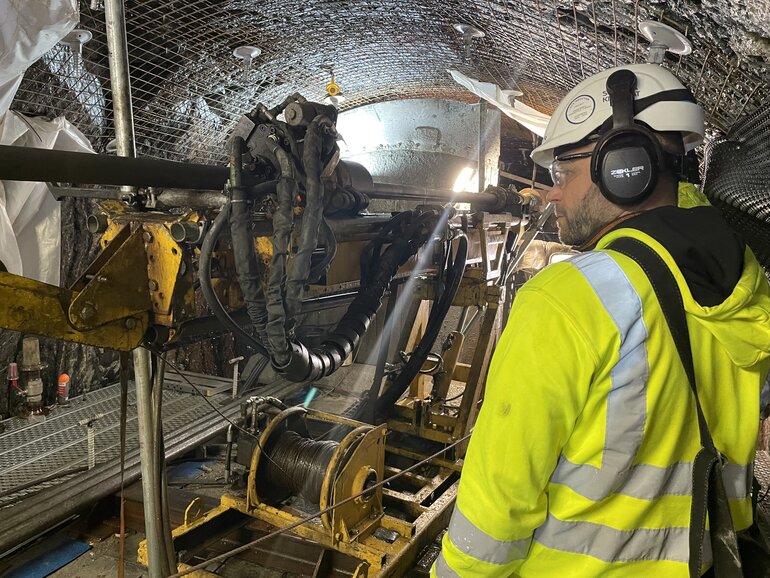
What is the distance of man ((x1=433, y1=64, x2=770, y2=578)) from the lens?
1.30 metres

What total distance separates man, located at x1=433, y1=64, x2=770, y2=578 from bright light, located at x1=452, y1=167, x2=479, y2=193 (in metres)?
7.73

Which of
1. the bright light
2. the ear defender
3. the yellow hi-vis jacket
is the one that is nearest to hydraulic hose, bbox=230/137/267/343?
the yellow hi-vis jacket

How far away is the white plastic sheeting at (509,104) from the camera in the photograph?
666 cm

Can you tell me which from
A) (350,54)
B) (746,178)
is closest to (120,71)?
(746,178)

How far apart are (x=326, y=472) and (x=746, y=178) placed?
3150 mm

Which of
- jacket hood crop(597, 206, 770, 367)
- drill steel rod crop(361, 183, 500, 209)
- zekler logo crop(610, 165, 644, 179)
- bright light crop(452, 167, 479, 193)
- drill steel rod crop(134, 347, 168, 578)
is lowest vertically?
drill steel rod crop(134, 347, 168, 578)

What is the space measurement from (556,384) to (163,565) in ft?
6.98

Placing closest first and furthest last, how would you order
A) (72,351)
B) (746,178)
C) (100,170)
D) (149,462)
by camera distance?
(100,170) → (149,462) → (746,178) → (72,351)

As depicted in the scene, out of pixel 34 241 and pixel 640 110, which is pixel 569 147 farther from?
pixel 34 241

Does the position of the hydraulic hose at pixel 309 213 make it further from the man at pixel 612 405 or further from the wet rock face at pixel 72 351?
the wet rock face at pixel 72 351

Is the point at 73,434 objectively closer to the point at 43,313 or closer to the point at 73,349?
the point at 73,349

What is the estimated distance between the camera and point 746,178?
3.40 meters

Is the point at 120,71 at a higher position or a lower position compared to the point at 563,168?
higher

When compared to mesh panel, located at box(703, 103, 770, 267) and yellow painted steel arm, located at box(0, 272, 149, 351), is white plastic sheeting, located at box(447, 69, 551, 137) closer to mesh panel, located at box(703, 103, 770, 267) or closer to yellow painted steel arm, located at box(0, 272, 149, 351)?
mesh panel, located at box(703, 103, 770, 267)
